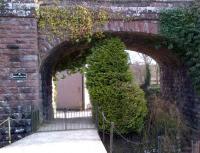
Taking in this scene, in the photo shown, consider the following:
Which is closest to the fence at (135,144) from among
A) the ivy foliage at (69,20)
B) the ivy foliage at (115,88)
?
the ivy foliage at (115,88)

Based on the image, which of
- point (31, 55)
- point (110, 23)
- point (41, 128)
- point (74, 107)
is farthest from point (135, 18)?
point (74, 107)

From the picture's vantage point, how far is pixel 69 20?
33.1 ft

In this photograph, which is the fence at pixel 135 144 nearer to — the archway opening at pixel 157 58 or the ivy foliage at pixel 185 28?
the archway opening at pixel 157 58

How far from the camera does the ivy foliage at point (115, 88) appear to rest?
10289 millimetres

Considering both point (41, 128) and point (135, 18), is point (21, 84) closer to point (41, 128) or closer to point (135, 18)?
point (41, 128)

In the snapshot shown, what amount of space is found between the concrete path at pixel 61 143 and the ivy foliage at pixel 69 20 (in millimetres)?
2145

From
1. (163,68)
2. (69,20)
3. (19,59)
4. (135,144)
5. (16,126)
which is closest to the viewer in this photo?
(16,126)

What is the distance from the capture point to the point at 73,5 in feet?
33.4

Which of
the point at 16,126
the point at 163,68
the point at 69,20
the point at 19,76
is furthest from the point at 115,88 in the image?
the point at 163,68

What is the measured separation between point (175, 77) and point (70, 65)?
11.7 ft

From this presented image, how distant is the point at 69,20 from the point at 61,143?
3332 mm

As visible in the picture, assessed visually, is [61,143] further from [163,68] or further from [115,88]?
[163,68]

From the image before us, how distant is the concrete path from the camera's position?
6.87m

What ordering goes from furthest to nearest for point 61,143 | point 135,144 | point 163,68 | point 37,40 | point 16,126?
point 163,68, point 135,144, point 37,40, point 16,126, point 61,143
